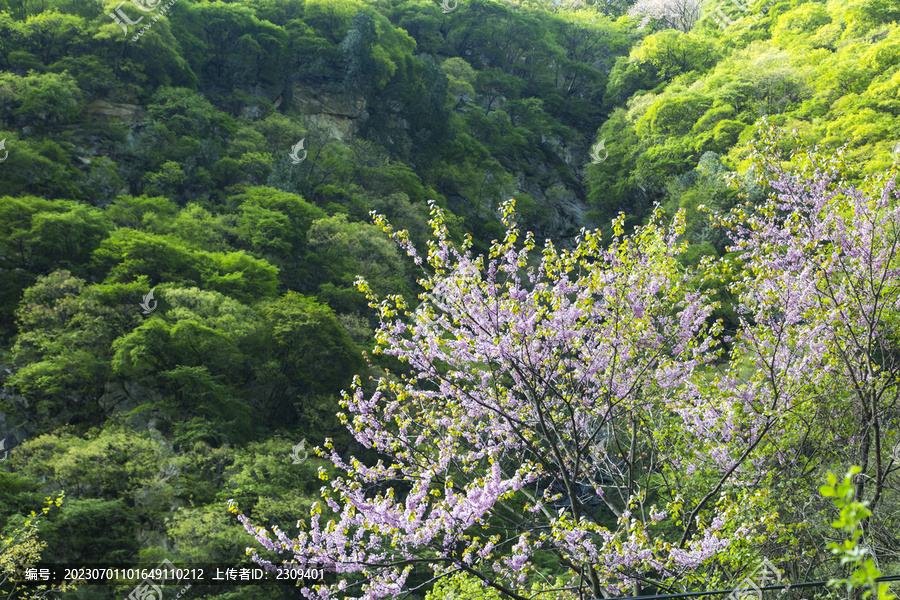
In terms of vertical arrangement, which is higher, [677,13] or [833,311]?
[677,13]

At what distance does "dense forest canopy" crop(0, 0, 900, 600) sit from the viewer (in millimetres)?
5227

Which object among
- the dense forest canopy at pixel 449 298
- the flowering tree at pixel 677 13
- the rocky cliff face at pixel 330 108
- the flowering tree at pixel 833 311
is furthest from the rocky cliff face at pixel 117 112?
the flowering tree at pixel 677 13

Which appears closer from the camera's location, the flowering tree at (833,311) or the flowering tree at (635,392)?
the flowering tree at (635,392)

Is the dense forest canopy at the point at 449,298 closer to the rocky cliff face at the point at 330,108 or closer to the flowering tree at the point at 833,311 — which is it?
the flowering tree at the point at 833,311

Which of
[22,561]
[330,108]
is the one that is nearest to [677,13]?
[330,108]

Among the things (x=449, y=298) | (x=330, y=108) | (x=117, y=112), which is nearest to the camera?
(x=449, y=298)

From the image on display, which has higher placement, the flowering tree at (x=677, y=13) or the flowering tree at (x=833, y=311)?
the flowering tree at (x=677, y=13)

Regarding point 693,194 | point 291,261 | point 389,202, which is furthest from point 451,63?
point 291,261

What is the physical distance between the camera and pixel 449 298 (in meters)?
5.12

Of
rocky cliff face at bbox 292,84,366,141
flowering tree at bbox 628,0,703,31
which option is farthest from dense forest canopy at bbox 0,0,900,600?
flowering tree at bbox 628,0,703,31

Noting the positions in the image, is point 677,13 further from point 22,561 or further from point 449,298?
point 22,561

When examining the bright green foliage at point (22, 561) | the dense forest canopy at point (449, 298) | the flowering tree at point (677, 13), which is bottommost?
the bright green foliage at point (22, 561)

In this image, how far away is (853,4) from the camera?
3234 cm

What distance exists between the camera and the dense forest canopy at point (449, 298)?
17.1 ft
